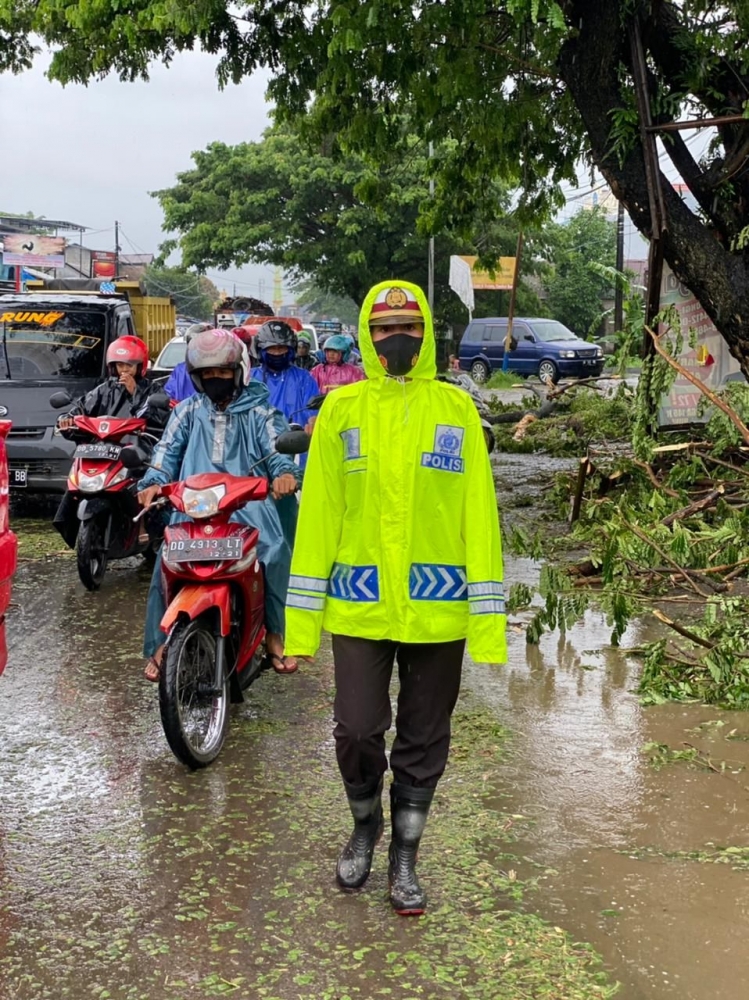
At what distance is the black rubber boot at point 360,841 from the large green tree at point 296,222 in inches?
1538

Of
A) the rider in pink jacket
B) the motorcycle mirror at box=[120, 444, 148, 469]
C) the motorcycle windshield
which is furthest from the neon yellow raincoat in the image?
the motorcycle windshield

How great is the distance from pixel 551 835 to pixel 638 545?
2.63 metres

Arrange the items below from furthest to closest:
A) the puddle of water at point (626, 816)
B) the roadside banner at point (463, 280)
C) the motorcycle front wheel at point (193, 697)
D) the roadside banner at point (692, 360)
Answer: the roadside banner at point (463, 280) < the roadside banner at point (692, 360) < the motorcycle front wheel at point (193, 697) < the puddle of water at point (626, 816)

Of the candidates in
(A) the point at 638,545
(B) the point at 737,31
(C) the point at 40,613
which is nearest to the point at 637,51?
(B) the point at 737,31

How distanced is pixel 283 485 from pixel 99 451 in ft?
10.8

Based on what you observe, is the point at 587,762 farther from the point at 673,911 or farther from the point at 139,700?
the point at 139,700

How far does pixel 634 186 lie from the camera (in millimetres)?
9727

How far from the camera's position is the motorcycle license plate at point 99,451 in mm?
8438

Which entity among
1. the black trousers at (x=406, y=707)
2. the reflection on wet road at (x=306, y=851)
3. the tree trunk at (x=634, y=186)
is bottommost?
the reflection on wet road at (x=306, y=851)

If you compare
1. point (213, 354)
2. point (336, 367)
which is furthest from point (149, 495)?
point (336, 367)

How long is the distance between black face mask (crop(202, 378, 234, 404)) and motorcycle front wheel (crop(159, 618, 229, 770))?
3.59 ft

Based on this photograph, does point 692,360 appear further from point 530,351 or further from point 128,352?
point 530,351

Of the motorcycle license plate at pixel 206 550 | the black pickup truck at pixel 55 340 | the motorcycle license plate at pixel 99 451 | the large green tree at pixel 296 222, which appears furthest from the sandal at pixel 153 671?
the large green tree at pixel 296 222

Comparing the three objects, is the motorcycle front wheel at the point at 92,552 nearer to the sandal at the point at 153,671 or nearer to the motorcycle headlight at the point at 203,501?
the sandal at the point at 153,671
